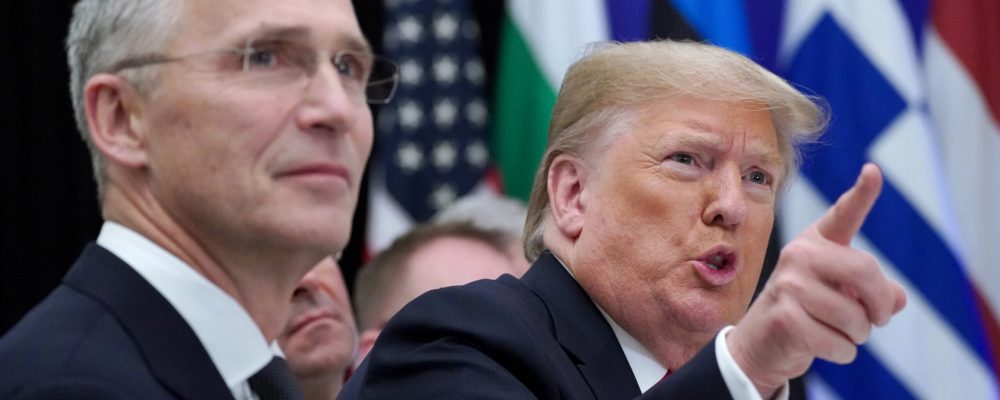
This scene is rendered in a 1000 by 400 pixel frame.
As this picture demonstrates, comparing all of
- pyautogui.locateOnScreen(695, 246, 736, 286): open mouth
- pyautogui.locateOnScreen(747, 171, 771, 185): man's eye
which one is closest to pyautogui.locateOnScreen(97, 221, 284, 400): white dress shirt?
pyautogui.locateOnScreen(695, 246, 736, 286): open mouth

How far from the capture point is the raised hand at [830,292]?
1.66 meters

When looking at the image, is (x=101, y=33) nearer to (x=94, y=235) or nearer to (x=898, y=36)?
(x=94, y=235)

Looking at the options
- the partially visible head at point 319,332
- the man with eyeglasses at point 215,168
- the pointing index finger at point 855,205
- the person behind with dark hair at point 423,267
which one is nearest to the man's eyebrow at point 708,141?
the man with eyeglasses at point 215,168

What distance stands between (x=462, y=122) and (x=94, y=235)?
157 cm

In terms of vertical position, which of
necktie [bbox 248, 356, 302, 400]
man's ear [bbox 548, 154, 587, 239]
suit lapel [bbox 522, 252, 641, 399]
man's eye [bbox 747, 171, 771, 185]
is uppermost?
man's eye [bbox 747, 171, 771, 185]

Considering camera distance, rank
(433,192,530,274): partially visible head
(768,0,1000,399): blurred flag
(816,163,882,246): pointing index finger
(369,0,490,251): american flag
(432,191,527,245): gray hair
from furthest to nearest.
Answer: (369,0,490,251): american flag
(768,0,1000,399): blurred flag
(432,191,527,245): gray hair
(433,192,530,274): partially visible head
(816,163,882,246): pointing index finger

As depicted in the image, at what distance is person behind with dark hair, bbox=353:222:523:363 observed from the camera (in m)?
4.01

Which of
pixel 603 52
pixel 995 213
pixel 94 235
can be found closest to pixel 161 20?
pixel 603 52

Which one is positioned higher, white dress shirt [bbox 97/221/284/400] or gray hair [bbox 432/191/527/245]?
white dress shirt [bbox 97/221/284/400]

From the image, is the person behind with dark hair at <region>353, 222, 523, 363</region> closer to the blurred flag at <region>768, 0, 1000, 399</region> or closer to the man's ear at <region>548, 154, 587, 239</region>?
the man's ear at <region>548, 154, 587, 239</region>

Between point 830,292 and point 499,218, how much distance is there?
8.87 ft

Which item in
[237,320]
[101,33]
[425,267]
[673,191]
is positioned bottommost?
[425,267]

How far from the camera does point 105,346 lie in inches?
82.4

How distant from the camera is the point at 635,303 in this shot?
2447 mm
